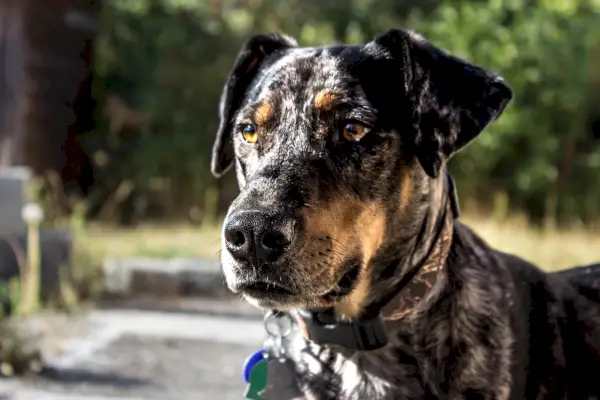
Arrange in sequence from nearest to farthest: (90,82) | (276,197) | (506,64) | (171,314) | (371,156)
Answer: (276,197)
(371,156)
(171,314)
(506,64)
(90,82)

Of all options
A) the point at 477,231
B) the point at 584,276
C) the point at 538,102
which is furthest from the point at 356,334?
the point at 538,102

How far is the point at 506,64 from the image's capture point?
26.0 feet

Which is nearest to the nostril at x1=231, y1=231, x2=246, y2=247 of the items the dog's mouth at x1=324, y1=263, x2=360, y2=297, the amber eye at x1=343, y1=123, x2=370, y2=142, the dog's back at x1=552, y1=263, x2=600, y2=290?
the dog's mouth at x1=324, y1=263, x2=360, y2=297

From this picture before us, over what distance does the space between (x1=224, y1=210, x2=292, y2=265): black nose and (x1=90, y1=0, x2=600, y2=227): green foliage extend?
598 centimetres

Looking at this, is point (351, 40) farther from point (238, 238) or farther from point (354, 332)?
point (238, 238)

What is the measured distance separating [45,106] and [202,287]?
297cm

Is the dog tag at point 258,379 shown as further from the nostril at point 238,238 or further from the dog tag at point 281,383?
the nostril at point 238,238

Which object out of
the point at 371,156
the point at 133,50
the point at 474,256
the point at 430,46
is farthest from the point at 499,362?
the point at 133,50

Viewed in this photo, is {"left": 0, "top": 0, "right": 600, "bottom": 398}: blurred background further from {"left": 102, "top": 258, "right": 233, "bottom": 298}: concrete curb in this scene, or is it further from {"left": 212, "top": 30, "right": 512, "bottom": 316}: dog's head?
{"left": 212, "top": 30, "right": 512, "bottom": 316}: dog's head

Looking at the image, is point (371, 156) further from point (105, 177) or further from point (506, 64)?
point (105, 177)

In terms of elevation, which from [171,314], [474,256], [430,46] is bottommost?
[171,314]

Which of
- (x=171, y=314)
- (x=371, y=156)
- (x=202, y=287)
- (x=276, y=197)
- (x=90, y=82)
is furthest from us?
(x=90, y=82)

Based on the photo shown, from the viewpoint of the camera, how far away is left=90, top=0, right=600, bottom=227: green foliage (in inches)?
316

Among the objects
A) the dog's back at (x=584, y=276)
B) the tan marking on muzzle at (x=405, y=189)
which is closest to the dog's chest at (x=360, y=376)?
the tan marking on muzzle at (x=405, y=189)
